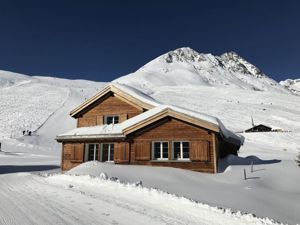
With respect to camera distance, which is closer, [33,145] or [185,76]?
[33,145]

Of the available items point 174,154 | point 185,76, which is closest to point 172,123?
point 174,154

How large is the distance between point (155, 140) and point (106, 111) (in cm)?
640

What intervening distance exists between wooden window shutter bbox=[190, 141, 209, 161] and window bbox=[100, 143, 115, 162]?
17.8 ft

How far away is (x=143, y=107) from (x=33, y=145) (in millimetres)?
30853

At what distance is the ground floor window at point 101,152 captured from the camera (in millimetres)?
19891

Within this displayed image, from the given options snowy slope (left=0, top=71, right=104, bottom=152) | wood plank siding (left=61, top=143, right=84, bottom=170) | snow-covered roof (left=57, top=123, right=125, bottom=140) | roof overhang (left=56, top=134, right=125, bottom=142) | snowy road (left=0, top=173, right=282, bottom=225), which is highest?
snowy slope (left=0, top=71, right=104, bottom=152)

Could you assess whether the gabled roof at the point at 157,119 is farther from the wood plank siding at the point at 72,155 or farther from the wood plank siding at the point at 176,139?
the wood plank siding at the point at 72,155

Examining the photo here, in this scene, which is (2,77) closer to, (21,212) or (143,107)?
(143,107)

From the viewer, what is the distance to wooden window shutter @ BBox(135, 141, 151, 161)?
18191 mm

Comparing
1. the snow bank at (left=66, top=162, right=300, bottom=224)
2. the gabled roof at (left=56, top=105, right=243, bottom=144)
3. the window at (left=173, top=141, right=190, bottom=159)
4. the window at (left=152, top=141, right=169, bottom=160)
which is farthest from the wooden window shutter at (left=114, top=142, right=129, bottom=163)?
the window at (left=173, top=141, right=190, bottom=159)

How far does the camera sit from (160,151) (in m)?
18.4

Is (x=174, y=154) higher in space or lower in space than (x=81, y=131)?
lower

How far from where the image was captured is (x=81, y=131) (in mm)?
21453

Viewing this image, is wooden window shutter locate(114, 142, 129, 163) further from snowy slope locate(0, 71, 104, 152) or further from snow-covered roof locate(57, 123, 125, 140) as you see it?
snowy slope locate(0, 71, 104, 152)
